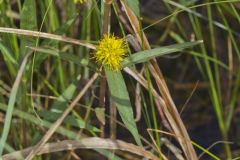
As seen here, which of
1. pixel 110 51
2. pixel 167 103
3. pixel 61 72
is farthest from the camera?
pixel 61 72

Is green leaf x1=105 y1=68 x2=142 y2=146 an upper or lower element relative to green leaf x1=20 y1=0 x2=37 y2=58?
lower

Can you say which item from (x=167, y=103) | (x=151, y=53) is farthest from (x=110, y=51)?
(x=167, y=103)

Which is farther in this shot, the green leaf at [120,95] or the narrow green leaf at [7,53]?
the narrow green leaf at [7,53]

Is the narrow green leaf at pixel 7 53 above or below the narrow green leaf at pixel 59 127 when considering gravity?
above

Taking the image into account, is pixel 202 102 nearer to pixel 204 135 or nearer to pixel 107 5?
pixel 204 135

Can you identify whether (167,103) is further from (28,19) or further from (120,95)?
(28,19)

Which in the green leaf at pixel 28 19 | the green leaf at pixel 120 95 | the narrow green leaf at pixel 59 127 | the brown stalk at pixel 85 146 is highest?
the green leaf at pixel 28 19

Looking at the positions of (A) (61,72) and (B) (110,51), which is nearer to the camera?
(B) (110,51)

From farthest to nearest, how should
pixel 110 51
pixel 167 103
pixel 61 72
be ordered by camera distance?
pixel 61 72 → pixel 167 103 → pixel 110 51

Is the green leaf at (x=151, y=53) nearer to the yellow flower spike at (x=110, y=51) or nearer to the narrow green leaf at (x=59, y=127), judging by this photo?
the yellow flower spike at (x=110, y=51)

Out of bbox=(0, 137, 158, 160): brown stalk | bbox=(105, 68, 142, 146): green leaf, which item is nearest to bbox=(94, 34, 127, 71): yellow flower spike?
bbox=(105, 68, 142, 146): green leaf

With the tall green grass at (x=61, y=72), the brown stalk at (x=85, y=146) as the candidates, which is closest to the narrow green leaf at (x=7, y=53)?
the tall green grass at (x=61, y=72)

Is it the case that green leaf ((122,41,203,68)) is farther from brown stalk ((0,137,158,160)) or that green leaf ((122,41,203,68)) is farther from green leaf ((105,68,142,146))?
brown stalk ((0,137,158,160))
